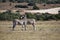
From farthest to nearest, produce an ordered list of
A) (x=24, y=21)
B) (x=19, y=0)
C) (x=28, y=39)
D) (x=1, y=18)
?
1. (x=19, y=0)
2. (x=1, y=18)
3. (x=24, y=21)
4. (x=28, y=39)

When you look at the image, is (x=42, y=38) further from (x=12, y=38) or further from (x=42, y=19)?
(x=42, y=19)

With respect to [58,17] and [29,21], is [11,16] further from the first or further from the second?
[29,21]

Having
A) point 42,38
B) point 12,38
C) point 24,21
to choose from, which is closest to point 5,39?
point 12,38

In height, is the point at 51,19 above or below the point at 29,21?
below

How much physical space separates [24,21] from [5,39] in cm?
677

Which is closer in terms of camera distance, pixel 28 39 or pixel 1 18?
pixel 28 39

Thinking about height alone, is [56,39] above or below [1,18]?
above

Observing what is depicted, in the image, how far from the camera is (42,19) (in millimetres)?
39469

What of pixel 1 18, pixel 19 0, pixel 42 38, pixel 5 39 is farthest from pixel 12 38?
pixel 19 0

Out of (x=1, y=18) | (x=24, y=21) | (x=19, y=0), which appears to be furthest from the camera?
(x=19, y=0)

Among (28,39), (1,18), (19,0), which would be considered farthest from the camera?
(19,0)

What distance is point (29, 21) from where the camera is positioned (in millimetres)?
26375

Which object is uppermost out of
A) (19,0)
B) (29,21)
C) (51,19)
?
(29,21)

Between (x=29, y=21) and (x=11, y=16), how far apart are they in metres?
13.7
